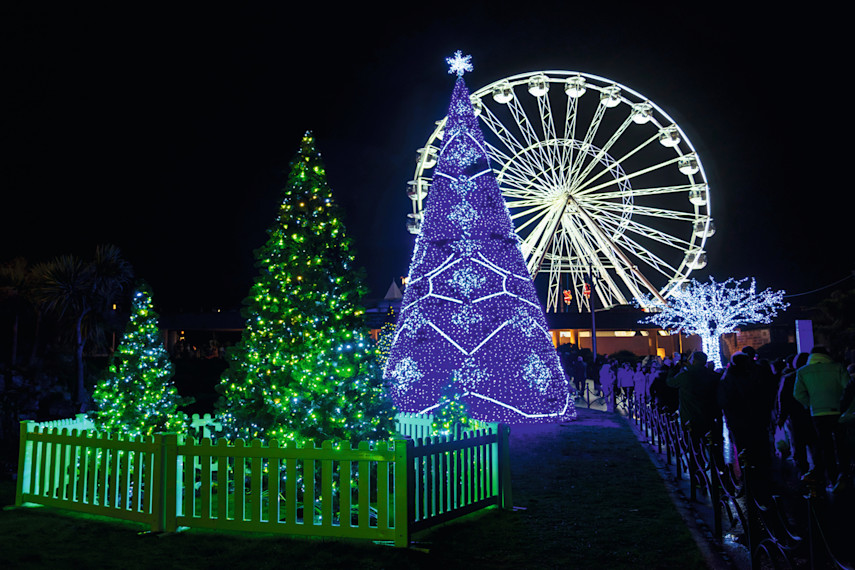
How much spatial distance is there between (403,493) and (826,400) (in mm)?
5008

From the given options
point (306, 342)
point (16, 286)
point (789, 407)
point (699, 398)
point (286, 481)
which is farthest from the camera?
point (16, 286)

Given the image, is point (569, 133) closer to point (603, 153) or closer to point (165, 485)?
point (603, 153)

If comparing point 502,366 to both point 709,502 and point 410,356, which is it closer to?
point 410,356

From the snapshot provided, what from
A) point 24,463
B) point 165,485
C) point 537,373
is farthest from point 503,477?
point 537,373

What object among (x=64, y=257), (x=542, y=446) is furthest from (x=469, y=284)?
(x=64, y=257)

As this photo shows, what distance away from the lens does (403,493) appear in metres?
5.18

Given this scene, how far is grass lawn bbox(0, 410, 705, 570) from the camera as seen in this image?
4.79 meters

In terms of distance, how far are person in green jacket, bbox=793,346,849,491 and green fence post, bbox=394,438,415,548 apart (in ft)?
16.0

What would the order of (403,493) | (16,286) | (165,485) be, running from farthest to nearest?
(16,286) < (165,485) < (403,493)

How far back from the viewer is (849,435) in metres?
6.62

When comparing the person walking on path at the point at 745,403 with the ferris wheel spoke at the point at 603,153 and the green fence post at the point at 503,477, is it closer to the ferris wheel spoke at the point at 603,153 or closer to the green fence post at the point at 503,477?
the green fence post at the point at 503,477

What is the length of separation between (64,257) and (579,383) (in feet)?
58.6

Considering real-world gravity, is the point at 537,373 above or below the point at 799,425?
above

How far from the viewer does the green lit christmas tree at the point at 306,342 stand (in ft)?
20.5
